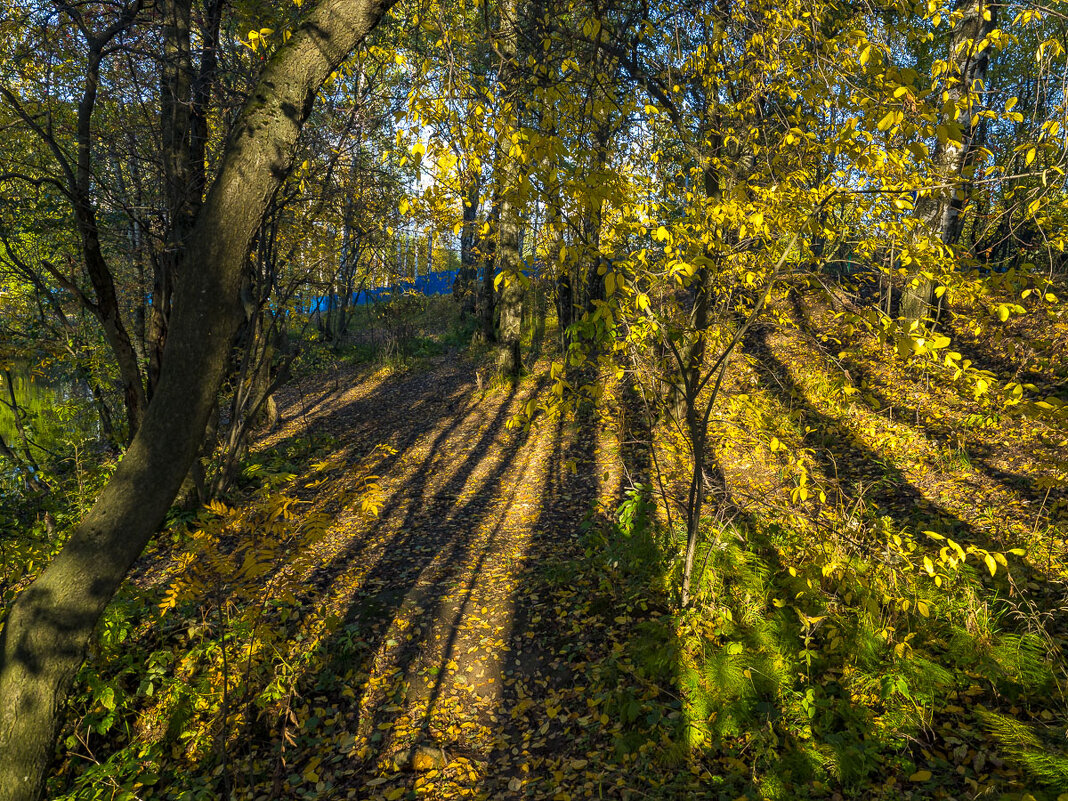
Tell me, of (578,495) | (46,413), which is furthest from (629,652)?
(46,413)

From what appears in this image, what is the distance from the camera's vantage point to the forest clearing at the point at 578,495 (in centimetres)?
267

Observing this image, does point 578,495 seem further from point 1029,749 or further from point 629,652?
point 1029,749

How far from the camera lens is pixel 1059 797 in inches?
92.3

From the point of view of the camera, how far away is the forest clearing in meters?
2.67

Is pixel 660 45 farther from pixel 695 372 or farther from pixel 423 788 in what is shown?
pixel 423 788

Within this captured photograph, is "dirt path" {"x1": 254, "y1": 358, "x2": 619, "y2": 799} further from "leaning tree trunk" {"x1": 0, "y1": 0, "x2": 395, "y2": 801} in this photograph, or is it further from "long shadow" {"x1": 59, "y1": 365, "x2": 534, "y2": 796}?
"leaning tree trunk" {"x1": 0, "y1": 0, "x2": 395, "y2": 801}

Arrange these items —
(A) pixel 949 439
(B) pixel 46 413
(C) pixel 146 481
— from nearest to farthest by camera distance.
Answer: (C) pixel 146 481
(A) pixel 949 439
(B) pixel 46 413

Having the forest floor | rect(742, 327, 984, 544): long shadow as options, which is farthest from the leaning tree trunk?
rect(742, 327, 984, 544): long shadow

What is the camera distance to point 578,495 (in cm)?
701

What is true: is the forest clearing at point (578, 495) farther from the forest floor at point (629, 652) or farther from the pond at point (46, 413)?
the pond at point (46, 413)

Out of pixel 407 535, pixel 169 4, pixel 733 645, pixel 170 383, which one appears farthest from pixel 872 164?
pixel 169 4

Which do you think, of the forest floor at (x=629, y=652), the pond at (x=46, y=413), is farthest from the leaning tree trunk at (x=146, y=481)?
the pond at (x=46, y=413)

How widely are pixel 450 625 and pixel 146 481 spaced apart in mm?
2845

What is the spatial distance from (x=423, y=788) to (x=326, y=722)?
970mm
